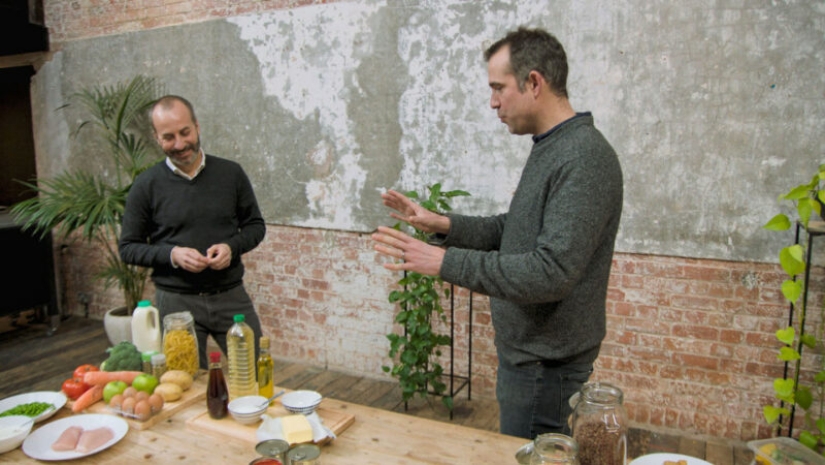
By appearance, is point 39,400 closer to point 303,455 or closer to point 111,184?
point 303,455

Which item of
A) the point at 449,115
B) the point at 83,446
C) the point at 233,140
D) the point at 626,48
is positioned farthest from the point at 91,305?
the point at 626,48

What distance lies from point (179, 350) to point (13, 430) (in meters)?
0.54

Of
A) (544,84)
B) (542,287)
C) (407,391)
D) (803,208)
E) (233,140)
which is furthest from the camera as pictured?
(233,140)

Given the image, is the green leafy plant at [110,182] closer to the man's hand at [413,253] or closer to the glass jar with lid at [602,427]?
the man's hand at [413,253]

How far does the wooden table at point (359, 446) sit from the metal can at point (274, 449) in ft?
0.50

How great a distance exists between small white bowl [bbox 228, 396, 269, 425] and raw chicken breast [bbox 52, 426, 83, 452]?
0.41 meters

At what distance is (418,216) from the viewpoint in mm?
2006

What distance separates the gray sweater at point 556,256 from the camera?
1.54 m

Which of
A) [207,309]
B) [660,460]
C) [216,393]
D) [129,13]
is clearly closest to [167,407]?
[216,393]

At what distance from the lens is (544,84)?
67.7 inches

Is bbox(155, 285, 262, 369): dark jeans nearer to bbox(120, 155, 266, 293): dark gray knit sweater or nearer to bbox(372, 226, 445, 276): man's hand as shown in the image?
bbox(120, 155, 266, 293): dark gray knit sweater

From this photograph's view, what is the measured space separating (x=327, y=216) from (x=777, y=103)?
267 centimetres

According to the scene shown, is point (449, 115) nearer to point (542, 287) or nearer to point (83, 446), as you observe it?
point (542, 287)

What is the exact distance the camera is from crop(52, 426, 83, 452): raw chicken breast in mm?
1587
